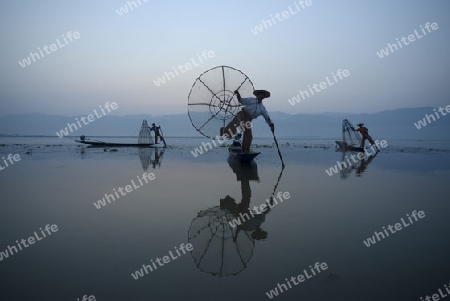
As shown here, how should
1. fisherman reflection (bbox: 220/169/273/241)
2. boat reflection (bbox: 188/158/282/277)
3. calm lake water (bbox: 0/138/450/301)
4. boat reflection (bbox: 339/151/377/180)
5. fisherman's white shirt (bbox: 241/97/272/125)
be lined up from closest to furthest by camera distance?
calm lake water (bbox: 0/138/450/301), boat reflection (bbox: 188/158/282/277), fisherman reflection (bbox: 220/169/273/241), boat reflection (bbox: 339/151/377/180), fisherman's white shirt (bbox: 241/97/272/125)

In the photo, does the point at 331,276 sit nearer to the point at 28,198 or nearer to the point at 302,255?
the point at 302,255

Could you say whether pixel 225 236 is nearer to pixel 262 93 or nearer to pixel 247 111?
pixel 247 111

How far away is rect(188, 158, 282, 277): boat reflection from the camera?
3717mm

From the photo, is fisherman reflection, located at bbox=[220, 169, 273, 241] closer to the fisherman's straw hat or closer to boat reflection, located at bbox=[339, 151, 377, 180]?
boat reflection, located at bbox=[339, 151, 377, 180]

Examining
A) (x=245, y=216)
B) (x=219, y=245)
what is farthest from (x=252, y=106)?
(x=219, y=245)

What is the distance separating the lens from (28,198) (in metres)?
7.21

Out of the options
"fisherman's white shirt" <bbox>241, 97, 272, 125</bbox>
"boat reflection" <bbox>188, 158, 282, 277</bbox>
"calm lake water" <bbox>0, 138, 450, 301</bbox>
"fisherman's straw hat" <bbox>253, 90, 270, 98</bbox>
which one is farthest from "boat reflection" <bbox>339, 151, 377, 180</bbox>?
"boat reflection" <bbox>188, 158, 282, 277</bbox>

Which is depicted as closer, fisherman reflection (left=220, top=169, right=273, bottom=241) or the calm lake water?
the calm lake water

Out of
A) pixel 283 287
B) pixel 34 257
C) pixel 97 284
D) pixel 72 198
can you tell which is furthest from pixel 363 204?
pixel 72 198

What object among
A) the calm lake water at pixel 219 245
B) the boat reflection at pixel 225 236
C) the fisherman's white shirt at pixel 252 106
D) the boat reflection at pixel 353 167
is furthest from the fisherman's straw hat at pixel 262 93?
the boat reflection at pixel 225 236

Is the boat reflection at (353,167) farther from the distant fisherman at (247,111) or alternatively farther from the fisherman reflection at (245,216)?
the fisherman reflection at (245,216)

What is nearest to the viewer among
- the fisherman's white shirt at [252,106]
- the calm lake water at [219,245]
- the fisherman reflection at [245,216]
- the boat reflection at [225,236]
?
the calm lake water at [219,245]

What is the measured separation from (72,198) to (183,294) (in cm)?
559

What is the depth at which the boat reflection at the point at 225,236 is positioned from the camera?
372 centimetres
